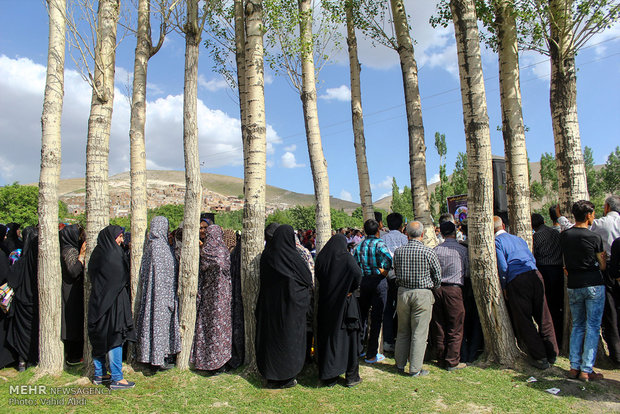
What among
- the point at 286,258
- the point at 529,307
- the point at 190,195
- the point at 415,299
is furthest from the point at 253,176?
the point at 529,307

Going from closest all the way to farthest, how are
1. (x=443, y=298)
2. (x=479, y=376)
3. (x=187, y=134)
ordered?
(x=479, y=376) → (x=443, y=298) → (x=187, y=134)

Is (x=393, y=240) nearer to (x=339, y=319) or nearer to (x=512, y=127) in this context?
(x=339, y=319)

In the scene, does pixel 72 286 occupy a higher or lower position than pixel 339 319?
higher

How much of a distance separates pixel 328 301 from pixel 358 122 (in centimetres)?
634

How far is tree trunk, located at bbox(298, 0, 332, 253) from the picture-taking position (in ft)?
25.5

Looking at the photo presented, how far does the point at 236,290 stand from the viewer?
17.5 feet

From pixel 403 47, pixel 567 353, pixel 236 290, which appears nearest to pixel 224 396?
pixel 236 290

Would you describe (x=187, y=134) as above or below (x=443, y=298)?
above

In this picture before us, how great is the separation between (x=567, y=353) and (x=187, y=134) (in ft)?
19.5

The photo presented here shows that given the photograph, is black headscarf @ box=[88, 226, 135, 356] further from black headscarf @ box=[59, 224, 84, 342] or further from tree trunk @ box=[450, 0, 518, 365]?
tree trunk @ box=[450, 0, 518, 365]

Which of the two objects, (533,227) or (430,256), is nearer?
(430,256)

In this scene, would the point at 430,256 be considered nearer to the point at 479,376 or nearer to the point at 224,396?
the point at 479,376

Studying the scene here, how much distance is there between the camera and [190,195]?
5.61m

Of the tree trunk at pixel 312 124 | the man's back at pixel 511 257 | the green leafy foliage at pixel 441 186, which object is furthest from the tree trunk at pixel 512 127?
the green leafy foliage at pixel 441 186
